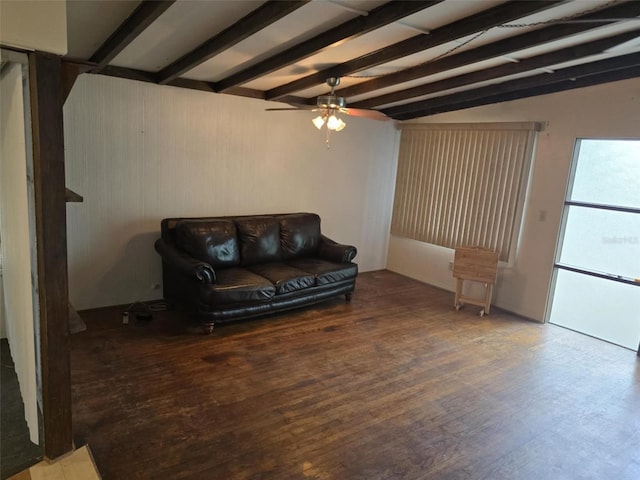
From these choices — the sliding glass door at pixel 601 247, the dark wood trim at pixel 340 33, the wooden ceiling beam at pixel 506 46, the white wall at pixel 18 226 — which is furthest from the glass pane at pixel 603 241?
the white wall at pixel 18 226

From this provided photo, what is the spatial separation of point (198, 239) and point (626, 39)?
417 cm

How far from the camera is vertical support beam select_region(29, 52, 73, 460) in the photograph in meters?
2.03

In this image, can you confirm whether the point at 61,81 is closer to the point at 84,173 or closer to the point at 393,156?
the point at 84,173

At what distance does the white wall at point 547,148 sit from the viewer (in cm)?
438

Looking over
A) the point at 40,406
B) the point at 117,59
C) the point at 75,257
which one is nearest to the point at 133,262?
the point at 75,257

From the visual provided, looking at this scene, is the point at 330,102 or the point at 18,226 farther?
the point at 330,102

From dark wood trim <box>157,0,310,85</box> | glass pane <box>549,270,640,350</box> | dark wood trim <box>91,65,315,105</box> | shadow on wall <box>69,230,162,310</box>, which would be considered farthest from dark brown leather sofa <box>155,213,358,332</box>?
glass pane <box>549,270,640,350</box>

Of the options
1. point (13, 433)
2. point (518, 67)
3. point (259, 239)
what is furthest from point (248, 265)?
point (518, 67)

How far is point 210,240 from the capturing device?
4590mm

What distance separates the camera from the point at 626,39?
10.8 ft

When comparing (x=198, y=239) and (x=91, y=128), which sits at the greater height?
(x=91, y=128)

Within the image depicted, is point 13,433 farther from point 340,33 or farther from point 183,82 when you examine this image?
point 183,82

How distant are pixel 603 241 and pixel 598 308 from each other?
75cm

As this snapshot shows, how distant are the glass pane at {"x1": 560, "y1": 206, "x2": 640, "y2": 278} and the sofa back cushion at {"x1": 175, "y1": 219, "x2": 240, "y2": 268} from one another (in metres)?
3.83
